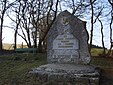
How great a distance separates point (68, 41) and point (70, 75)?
6.28 feet

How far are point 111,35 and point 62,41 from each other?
14045mm

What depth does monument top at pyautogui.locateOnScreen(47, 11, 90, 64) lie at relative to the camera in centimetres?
955

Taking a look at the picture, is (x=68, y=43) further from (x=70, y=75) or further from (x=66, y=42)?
(x=70, y=75)

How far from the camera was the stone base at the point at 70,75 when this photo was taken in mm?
7836

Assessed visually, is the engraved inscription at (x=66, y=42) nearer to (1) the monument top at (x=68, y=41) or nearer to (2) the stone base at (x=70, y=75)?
(1) the monument top at (x=68, y=41)

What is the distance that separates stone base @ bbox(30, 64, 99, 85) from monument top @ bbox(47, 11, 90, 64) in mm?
1056

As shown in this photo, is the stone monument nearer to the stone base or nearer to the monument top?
the monument top

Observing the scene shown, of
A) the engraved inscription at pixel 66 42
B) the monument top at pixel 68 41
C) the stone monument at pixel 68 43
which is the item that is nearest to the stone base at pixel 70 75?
the stone monument at pixel 68 43

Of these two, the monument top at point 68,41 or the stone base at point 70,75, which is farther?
the monument top at point 68,41

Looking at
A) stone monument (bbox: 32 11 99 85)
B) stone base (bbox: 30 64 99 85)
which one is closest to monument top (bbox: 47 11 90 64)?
stone monument (bbox: 32 11 99 85)

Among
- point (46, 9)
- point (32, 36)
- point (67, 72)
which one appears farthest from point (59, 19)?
point (32, 36)

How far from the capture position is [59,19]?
9867 millimetres

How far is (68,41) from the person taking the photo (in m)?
9.67

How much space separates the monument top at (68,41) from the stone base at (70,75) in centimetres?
106
